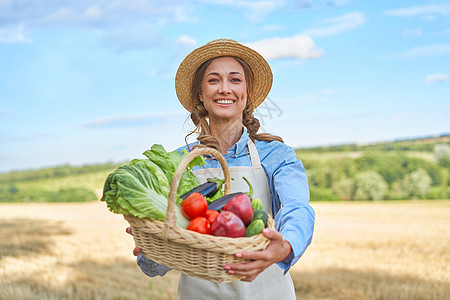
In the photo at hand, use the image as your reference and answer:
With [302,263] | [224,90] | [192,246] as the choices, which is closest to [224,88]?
[224,90]

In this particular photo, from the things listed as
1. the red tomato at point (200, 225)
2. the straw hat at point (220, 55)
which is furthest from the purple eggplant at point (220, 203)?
the straw hat at point (220, 55)

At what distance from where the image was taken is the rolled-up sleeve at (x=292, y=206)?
2.40 m

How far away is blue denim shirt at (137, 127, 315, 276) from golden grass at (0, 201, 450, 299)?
387cm

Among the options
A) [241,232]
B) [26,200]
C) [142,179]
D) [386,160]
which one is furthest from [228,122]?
[26,200]

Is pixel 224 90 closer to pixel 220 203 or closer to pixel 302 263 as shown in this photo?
pixel 220 203

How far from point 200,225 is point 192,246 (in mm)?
136

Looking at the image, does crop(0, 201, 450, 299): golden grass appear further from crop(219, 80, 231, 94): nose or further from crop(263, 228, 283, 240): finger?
crop(263, 228, 283, 240): finger

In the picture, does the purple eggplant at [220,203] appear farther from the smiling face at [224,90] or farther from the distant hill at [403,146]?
the distant hill at [403,146]

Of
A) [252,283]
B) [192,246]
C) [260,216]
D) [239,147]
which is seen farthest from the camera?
[239,147]

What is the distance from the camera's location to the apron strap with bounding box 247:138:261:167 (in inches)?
121

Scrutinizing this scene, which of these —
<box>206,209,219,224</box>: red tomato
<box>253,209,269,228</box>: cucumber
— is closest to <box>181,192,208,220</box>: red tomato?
<box>206,209,219,224</box>: red tomato

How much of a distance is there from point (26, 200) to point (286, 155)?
2362 cm

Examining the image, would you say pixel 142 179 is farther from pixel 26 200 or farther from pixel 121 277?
pixel 26 200

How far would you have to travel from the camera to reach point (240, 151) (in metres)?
3.17
